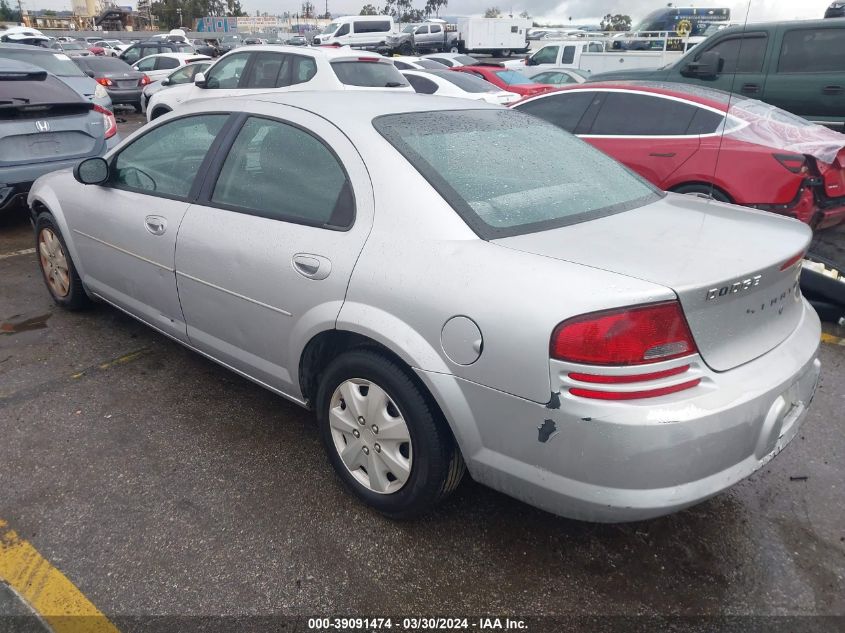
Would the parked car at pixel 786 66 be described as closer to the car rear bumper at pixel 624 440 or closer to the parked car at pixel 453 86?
the parked car at pixel 453 86

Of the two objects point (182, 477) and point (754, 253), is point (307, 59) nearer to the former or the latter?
point (182, 477)

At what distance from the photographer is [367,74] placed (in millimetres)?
8719

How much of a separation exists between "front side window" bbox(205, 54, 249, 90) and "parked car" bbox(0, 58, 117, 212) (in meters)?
2.96

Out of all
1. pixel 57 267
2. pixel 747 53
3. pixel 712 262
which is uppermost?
pixel 747 53

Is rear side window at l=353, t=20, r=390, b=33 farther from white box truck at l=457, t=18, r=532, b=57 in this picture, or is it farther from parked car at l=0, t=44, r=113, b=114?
parked car at l=0, t=44, r=113, b=114

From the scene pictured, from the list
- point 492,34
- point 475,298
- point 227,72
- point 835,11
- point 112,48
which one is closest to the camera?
point 475,298

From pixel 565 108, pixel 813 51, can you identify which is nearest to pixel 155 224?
pixel 565 108

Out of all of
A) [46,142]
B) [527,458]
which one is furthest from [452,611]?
[46,142]

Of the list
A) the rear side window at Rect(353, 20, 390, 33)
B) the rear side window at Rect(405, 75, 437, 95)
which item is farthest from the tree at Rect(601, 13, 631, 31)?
the rear side window at Rect(405, 75, 437, 95)

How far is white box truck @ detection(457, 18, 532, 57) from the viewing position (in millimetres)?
33688

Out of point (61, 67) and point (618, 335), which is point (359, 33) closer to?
point (61, 67)

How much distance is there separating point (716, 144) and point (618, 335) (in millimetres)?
4182

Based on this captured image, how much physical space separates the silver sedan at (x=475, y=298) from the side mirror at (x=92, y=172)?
338 mm

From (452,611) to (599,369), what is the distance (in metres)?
0.95
